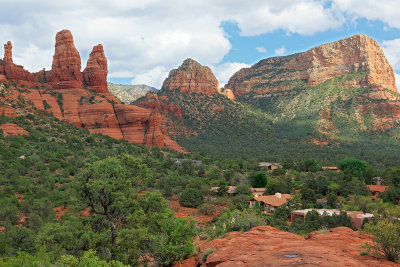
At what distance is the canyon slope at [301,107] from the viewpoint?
272 ft

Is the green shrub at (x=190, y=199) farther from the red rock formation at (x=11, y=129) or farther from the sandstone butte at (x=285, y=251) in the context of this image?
the red rock formation at (x=11, y=129)

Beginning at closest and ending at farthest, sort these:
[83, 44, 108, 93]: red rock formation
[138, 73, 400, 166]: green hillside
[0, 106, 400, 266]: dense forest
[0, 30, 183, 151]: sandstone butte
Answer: [0, 106, 400, 266]: dense forest → [0, 30, 183, 151]: sandstone butte → [83, 44, 108, 93]: red rock formation → [138, 73, 400, 166]: green hillside

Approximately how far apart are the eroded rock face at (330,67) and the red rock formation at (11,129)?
102 meters

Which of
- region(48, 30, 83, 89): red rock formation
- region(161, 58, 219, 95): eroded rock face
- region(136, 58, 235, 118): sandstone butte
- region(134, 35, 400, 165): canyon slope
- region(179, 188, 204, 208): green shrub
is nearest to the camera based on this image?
region(179, 188, 204, 208): green shrub

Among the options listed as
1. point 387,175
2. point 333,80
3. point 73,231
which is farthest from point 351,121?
point 73,231

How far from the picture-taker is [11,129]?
3841 cm

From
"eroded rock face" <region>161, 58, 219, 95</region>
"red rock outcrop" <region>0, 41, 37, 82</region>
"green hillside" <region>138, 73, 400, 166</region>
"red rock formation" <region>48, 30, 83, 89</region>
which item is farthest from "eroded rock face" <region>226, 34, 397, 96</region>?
"red rock outcrop" <region>0, 41, 37, 82</region>

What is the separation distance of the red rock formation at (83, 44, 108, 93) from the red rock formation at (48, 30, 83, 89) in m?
3.18

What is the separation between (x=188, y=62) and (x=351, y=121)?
65.3 m

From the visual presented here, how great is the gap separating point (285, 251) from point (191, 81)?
104m

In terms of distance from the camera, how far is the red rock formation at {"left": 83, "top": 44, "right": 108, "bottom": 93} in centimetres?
6631

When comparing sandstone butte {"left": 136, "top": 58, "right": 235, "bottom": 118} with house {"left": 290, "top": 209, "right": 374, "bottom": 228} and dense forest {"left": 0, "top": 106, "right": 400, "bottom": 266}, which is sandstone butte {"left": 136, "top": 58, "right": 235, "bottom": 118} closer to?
dense forest {"left": 0, "top": 106, "right": 400, "bottom": 266}

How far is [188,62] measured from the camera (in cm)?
12012

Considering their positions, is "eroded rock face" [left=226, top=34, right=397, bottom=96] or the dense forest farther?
"eroded rock face" [left=226, top=34, right=397, bottom=96]
